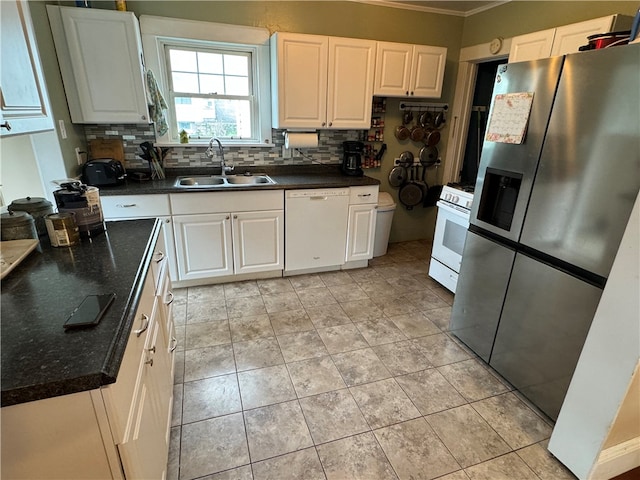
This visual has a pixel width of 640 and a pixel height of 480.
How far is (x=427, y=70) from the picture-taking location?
3.20 meters

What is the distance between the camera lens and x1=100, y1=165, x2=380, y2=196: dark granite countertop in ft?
8.35

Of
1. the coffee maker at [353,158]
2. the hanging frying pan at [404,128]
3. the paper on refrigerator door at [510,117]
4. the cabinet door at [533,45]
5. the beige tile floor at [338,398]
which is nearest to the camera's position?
the beige tile floor at [338,398]

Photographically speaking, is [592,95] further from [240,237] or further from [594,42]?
[240,237]

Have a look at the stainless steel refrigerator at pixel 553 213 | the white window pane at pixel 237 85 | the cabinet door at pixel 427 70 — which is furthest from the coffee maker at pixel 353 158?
the stainless steel refrigerator at pixel 553 213

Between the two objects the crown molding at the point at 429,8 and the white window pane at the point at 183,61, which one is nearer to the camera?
the white window pane at the point at 183,61

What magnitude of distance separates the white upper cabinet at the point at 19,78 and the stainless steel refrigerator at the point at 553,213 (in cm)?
216

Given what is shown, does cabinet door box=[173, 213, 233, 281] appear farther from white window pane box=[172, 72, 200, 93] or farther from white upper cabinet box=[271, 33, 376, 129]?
white window pane box=[172, 72, 200, 93]

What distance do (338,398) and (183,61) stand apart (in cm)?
292

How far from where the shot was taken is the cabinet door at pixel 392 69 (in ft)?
9.93

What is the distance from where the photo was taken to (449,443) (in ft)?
5.27

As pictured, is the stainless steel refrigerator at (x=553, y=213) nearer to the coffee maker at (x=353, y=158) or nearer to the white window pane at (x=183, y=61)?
the coffee maker at (x=353, y=158)

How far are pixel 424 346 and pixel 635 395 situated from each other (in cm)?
110

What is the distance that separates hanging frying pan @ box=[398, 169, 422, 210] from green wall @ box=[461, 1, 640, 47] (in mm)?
1509

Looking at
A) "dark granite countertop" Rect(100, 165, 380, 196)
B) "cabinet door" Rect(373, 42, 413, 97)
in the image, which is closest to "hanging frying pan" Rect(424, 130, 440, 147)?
"cabinet door" Rect(373, 42, 413, 97)
